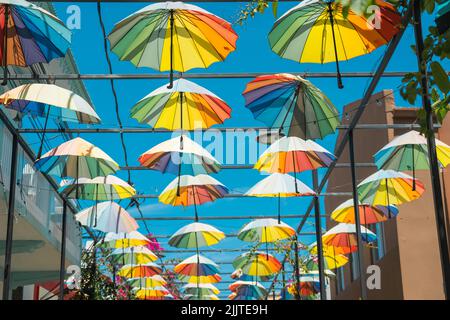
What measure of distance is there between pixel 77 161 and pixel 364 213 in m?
6.19

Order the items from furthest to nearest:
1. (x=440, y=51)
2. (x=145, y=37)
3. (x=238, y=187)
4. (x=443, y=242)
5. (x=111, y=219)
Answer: (x=238, y=187) < (x=111, y=219) < (x=145, y=37) < (x=443, y=242) < (x=440, y=51)

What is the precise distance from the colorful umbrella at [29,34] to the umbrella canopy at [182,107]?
77.2 inches

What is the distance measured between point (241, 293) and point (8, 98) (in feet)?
60.6

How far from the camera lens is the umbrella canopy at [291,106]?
9906 millimetres

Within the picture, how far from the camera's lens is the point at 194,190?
1398 centimetres

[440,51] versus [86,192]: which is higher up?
[86,192]

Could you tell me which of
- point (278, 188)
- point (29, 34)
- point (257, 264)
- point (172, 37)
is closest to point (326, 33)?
point (172, 37)

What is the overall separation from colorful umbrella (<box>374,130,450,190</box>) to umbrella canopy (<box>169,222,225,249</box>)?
18.9 ft

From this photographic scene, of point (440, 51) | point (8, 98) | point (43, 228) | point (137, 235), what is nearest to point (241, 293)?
point (137, 235)

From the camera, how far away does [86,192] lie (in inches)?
546

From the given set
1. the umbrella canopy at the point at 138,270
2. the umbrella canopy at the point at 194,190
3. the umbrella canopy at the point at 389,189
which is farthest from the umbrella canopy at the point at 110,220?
the umbrella canopy at the point at 138,270

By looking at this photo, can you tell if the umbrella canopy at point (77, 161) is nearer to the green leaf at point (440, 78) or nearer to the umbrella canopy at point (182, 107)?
the umbrella canopy at point (182, 107)

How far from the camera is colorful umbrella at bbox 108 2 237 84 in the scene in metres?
8.72
